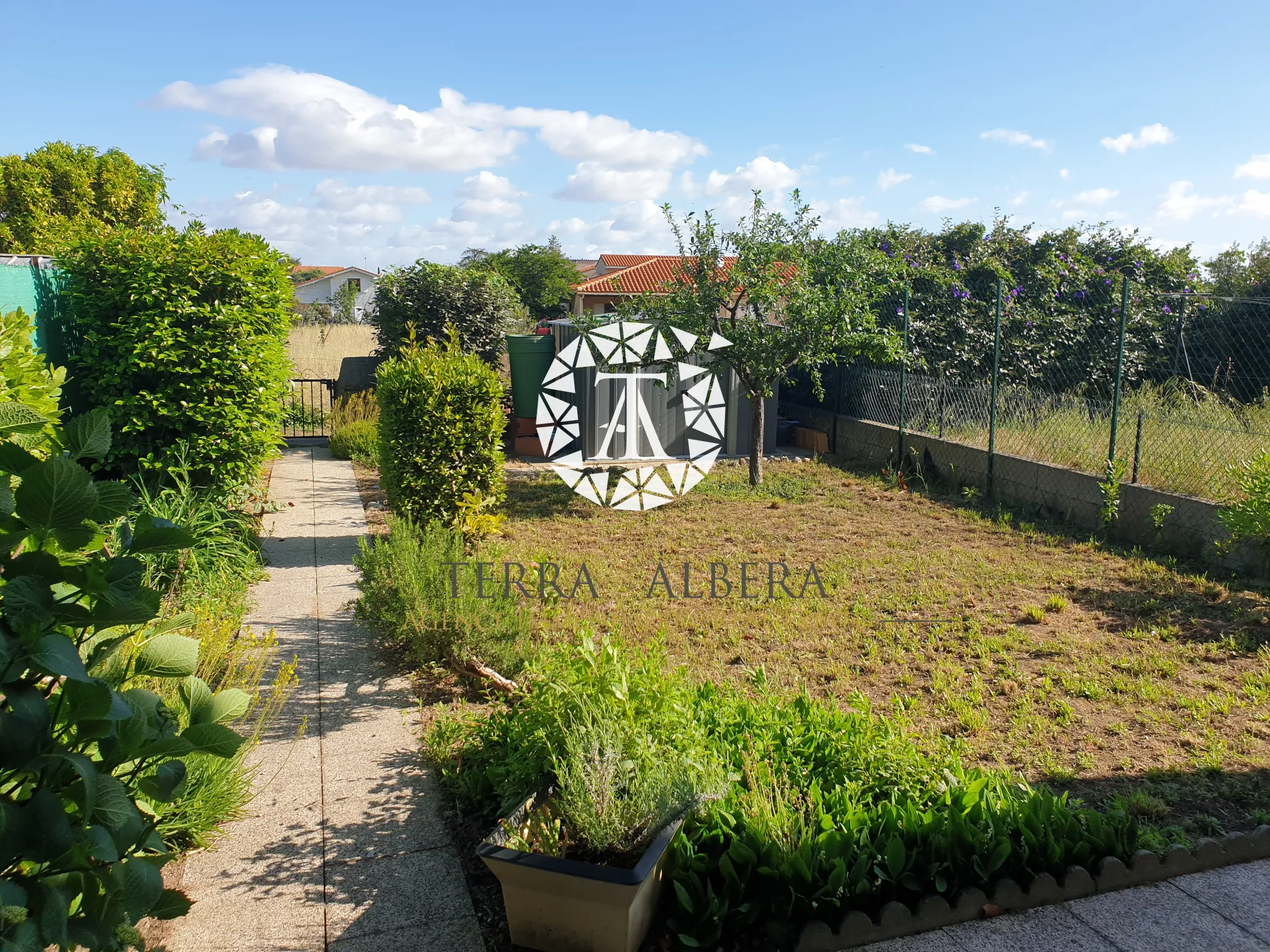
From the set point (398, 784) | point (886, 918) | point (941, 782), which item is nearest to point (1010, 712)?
point (941, 782)

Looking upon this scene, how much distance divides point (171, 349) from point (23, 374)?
2933 mm

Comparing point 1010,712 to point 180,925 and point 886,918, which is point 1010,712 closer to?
point 886,918

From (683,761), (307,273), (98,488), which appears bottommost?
(683,761)

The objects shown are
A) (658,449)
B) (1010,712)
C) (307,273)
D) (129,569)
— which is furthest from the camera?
(307,273)

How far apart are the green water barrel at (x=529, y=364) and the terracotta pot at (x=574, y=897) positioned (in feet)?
32.8

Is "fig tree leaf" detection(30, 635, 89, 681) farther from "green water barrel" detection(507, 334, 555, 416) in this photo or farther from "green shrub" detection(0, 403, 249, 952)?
"green water barrel" detection(507, 334, 555, 416)

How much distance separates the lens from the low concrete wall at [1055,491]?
723 centimetres

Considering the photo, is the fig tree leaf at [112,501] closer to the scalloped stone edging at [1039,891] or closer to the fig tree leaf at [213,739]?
the fig tree leaf at [213,739]

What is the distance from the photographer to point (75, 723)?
1307mm

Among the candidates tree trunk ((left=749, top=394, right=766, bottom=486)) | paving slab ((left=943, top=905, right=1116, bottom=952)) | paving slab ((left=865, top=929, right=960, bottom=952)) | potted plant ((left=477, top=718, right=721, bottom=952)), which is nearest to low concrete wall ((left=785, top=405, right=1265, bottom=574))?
tree trunk ((left=749, top=394, right=766, bottom=486))

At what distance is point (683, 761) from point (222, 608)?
3541 millimetres

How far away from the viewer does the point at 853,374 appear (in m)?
12.3

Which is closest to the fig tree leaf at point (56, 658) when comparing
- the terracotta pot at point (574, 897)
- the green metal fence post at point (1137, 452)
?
the terracotta pot at point (574, 897)

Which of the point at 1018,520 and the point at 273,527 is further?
the point at 1018,520
